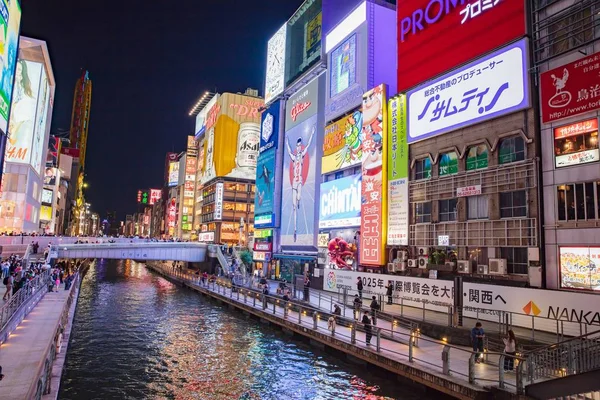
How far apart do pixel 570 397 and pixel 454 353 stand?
6.96m

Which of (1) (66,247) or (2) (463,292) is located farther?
(1) (66,247)

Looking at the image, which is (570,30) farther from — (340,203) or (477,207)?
(340,203)

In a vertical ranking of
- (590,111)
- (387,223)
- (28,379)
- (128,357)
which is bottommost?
(128,357)

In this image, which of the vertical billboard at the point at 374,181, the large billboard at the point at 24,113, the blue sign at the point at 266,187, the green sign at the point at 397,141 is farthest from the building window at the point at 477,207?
the large billboard at the point at 24,113

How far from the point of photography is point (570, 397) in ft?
42.9

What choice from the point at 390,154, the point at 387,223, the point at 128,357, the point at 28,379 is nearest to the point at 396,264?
the point at 387,223

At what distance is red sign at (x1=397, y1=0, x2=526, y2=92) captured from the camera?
29.8 meters

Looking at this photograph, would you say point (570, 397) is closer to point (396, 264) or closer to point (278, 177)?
point (396, 264)

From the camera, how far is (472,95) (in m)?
31.0

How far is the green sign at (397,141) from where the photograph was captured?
37219 millimetres

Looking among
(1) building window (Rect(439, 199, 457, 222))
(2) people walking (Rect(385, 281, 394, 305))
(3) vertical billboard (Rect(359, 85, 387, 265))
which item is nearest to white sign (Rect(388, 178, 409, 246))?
(3) vertical billboard (Rect(359, 85, 387, 265))

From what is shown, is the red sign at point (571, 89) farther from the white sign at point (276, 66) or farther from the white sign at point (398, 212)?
the white sign at point (276, 66)

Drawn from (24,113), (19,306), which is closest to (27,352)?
(19,306)

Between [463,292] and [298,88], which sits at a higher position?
[298,88]
